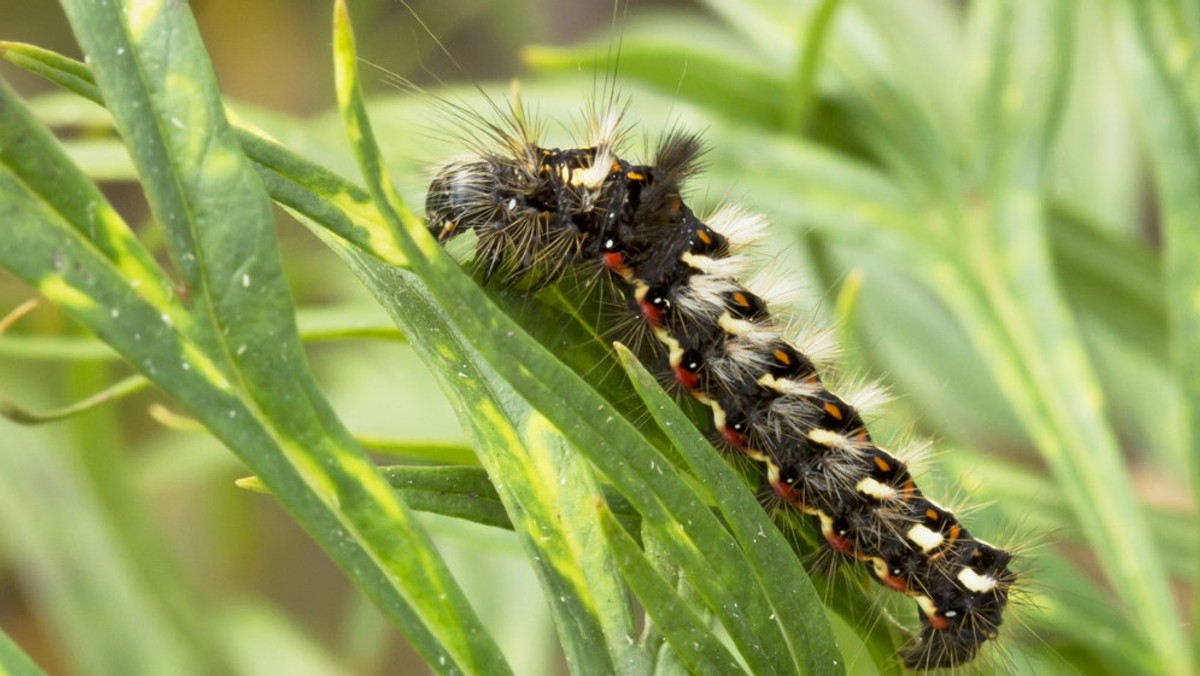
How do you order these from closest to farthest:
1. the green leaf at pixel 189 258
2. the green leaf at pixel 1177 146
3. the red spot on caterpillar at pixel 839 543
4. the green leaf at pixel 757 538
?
the green leaf at pixel 189 258
the green leaf at pixel 757 538
the red spot on caterpillar at pixel 839 543
the green leaf at pixel 1177 146

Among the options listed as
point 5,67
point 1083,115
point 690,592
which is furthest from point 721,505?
point 5,67

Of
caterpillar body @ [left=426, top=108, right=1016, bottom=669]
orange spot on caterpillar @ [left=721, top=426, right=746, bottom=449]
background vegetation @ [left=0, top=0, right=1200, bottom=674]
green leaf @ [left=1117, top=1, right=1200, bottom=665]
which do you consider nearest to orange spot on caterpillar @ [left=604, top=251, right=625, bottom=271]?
caterpillar body @ [left=426, top=108, right=1016, bottom=669]

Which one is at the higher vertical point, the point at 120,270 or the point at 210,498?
the point at 210,498

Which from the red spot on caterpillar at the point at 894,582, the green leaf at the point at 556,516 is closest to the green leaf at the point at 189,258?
the green leaf at the point at 556,516

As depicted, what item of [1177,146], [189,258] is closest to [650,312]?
[189,258]

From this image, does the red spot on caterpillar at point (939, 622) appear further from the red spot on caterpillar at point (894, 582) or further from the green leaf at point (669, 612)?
the green leaf at point (669, 612)

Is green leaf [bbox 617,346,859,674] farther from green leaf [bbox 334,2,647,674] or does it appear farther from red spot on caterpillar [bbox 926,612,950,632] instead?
red spot on caterpillar [bbox 926,612,950,632]

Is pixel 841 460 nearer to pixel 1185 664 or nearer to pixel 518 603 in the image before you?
pixel 1185 664
